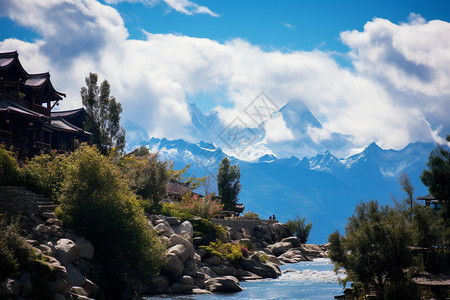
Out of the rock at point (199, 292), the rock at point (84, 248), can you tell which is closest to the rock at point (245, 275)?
the rock at point (199, 292)

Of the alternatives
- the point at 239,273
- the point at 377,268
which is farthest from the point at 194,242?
the point at 377,268

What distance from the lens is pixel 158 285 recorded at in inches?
1187

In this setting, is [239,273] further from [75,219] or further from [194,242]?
[75,219]

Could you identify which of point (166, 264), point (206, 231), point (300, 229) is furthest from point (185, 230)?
point (300, 229)

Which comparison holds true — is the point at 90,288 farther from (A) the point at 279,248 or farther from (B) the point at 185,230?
(A) the point at 279,248

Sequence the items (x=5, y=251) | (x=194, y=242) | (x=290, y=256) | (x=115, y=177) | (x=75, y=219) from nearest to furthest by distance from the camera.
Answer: (x=5, y=251), (x=75, y=219), (x=115, y=177), (x=194, y=242), (x=290, y=256)

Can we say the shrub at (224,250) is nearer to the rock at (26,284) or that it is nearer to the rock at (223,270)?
the rock at (223,270)

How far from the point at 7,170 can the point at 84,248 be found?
7736 millimetres

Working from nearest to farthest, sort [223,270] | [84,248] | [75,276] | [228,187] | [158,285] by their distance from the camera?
[75,276]
[84,248]
[158,285]
[223,270]
[228,187]

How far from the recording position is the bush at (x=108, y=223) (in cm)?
2534

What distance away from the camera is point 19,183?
28391 millimetres

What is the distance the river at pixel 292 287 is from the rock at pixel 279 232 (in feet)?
62.0

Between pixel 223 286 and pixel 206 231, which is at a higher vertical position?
pixel 206 231

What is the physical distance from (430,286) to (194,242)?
19.7 metres
